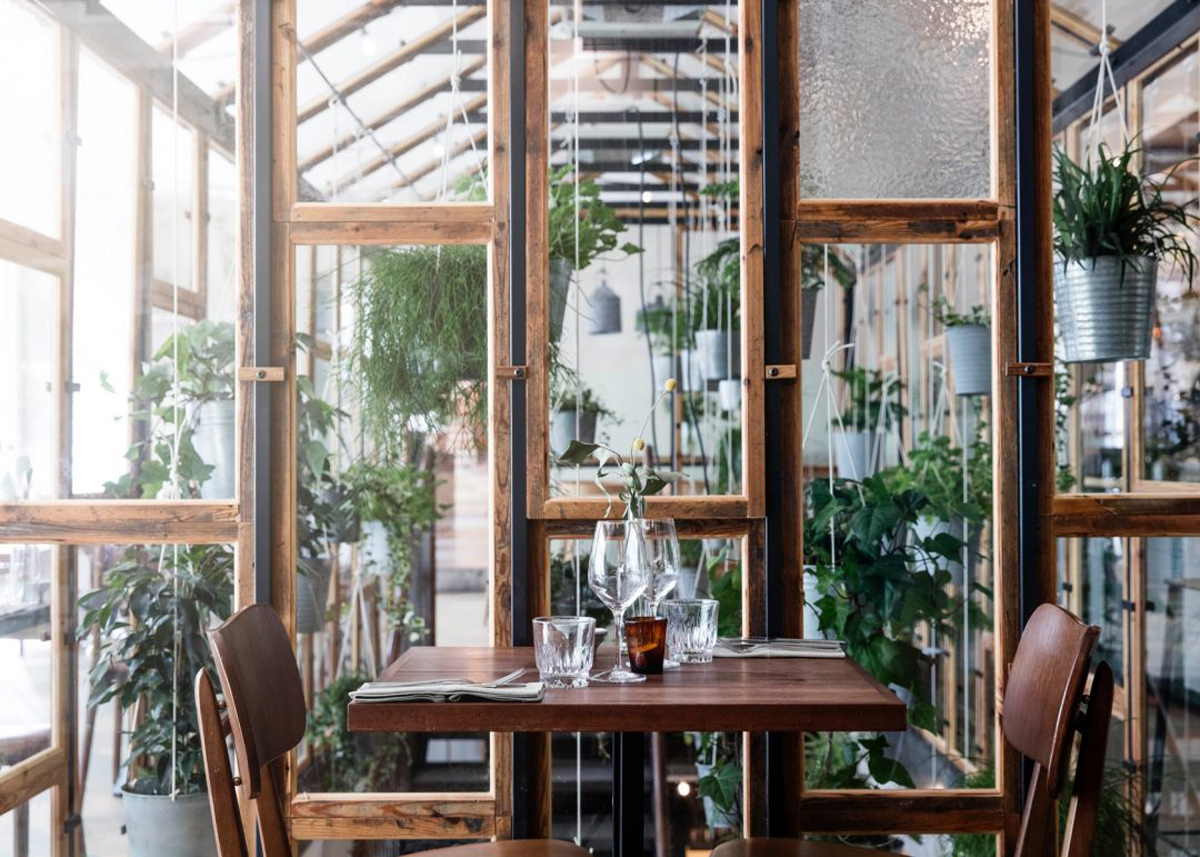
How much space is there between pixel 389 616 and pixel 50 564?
0.76m

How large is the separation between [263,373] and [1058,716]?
169 cm

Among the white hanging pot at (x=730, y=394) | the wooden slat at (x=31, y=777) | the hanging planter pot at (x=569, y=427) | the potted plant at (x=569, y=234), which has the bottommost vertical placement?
the wooden slat at (x=31, y=777)

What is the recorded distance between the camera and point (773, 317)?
2.26m

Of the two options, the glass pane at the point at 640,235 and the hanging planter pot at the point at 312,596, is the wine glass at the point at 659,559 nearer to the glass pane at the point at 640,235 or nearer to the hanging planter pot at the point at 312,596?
the glass pane at the point at 640,235

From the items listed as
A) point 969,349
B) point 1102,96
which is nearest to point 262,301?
point 969,349

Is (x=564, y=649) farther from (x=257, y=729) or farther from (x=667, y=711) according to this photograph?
(x=257, y=729)

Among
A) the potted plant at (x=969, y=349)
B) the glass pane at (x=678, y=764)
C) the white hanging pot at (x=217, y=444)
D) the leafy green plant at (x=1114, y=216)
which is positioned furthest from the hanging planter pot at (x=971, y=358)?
the white hanging pot at (x=217, y=444)

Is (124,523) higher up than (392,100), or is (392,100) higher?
(392,100)

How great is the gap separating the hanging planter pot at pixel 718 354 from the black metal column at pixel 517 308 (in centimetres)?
53

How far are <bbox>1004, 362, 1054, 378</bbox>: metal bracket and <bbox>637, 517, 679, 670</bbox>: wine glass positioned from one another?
3.10ft

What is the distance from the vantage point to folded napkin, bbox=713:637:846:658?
1.91m

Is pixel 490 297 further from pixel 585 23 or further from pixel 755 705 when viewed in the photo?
pixel 755 705

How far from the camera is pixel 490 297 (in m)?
2.28

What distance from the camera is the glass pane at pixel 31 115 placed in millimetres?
2336
